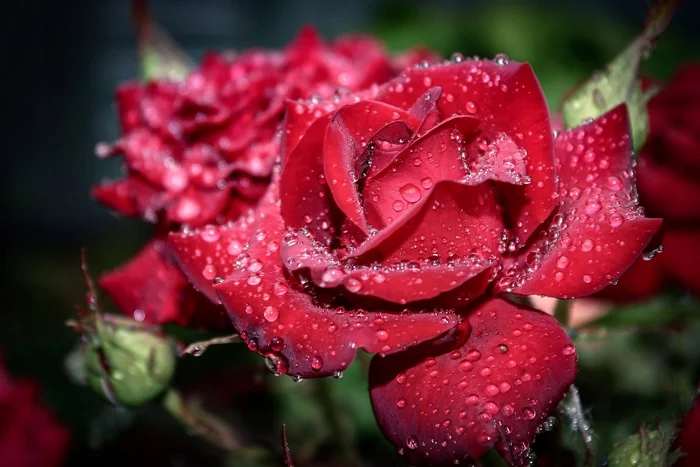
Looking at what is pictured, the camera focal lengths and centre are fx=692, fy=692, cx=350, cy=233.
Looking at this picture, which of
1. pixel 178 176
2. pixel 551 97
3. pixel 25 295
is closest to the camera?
pixel 178 176

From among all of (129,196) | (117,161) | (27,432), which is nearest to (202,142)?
(129,196)

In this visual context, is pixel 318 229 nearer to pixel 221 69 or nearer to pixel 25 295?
pixel 221 69

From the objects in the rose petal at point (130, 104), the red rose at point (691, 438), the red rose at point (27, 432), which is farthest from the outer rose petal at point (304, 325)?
the red rose at point (27, 432)

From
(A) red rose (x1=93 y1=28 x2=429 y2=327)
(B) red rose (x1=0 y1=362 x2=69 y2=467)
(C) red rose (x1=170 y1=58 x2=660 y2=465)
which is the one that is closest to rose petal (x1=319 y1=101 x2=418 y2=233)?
(C) red rose (x1=170 y1=58 x2=660 y2=465)

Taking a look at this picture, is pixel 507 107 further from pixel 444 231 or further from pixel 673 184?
pixel 673 184

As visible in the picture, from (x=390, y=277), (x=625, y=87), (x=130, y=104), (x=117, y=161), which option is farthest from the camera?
(x=117, y=161)

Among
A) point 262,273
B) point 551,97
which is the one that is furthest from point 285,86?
point 551,97
